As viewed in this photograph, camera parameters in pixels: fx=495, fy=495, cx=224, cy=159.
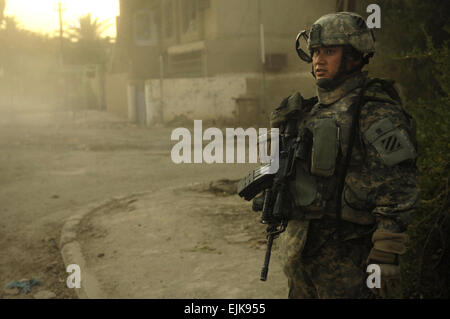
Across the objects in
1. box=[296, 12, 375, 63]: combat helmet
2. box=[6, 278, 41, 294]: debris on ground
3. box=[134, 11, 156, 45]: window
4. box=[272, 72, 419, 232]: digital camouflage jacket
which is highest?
box=[134, 11, 156, 45]: window

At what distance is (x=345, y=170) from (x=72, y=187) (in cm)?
717

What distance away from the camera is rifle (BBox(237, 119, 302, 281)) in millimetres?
2422

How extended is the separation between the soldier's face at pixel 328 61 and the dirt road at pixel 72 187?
2065mm

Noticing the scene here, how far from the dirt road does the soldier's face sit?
2065 millimetres

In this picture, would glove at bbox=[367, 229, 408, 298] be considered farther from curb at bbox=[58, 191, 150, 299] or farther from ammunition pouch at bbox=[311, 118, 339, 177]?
curb at bbox=[58, 191, 150, 299]

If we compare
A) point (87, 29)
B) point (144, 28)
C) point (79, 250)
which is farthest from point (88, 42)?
point (79, 250)

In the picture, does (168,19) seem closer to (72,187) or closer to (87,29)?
(72,187)

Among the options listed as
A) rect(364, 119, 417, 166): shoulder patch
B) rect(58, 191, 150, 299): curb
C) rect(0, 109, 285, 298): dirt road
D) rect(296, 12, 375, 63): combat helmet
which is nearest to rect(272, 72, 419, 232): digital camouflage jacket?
rect(364, 119, 417, 166): shoulder patch

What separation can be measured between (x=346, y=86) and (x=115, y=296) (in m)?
2.75

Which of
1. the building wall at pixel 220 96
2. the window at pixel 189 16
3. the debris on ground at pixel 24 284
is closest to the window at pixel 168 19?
the window at pixel 189 16

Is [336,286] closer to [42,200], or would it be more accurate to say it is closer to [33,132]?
[42,200]

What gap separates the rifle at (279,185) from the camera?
242cm

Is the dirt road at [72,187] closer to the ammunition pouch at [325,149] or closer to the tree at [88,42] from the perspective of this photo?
the ammunition pouch at [325,149]

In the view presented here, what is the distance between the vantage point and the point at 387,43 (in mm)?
6273
